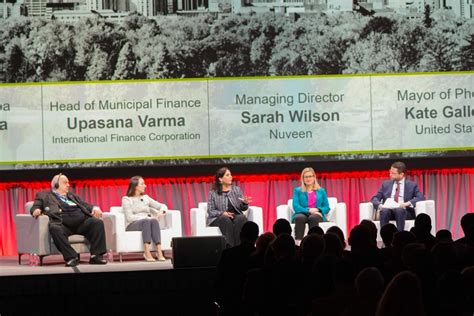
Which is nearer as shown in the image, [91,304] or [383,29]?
[91,304]

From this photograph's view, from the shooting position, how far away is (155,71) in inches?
480

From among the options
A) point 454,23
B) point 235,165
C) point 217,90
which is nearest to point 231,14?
point 217,90

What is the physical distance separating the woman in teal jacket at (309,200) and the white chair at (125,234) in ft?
3.94

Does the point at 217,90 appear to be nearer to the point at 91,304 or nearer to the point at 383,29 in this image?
the point at 383,29

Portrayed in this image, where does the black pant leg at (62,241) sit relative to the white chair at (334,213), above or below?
below

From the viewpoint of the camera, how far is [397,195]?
11.7 meters

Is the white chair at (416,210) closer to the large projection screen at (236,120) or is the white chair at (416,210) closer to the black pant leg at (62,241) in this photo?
the large projection screen at (236,120)

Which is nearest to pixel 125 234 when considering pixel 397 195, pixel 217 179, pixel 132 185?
pixel 132 185

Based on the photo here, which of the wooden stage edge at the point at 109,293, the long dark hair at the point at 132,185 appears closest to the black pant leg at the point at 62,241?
the long dark hair at the point at 132,185

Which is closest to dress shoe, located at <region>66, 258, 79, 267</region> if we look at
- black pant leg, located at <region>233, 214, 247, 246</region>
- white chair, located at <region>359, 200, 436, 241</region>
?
black pant leg, located at <region>233, 214, 247, 246</region>

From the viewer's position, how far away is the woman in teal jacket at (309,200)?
37.4 ft

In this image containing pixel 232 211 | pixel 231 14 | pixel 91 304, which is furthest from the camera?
pixel 231 14

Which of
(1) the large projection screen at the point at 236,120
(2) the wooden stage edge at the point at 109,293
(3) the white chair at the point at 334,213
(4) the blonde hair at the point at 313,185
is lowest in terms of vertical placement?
(2) the wooden stage edge at the point at 109,293

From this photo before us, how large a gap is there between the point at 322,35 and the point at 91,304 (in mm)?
5162
